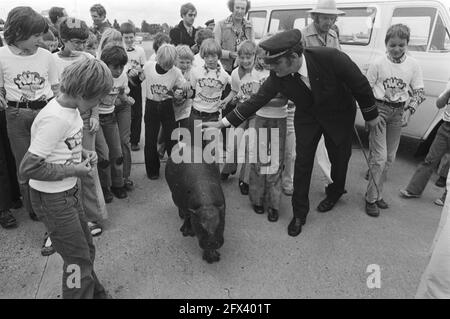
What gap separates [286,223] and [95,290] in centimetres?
206

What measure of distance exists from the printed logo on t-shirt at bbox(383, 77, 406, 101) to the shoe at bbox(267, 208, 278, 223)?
1.75 m

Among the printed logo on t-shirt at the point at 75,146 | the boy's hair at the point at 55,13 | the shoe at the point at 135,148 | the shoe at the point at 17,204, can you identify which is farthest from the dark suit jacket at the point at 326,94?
the boy's hair at the point at 55,13

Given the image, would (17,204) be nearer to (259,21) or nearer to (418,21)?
(259,21)

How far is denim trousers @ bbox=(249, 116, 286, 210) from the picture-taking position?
3703 millimetres

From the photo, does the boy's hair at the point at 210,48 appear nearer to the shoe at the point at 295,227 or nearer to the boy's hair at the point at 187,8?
the shoe at the point at 295,227

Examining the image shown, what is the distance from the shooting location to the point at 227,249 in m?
3.33

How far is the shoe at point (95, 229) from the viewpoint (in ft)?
11.3

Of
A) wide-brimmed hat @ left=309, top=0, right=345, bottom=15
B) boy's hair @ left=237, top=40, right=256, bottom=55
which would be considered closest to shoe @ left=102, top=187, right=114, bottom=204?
boy's hair @ left=237, top=40, right=256, bottom=55

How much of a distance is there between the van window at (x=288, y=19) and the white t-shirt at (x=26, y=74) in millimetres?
4498

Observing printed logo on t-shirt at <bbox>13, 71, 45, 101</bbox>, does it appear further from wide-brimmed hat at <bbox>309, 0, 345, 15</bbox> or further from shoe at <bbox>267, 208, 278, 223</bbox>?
wide-brimmed hat at <bbox>309, 0, 345, 15</bbox>

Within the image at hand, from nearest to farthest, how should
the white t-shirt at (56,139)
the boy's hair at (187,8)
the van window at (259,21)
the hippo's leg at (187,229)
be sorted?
the white t-shirt at (56,139) → the hippo's leg at (187,229) → the boy's hair at (187,8) → the van window at (259,21)

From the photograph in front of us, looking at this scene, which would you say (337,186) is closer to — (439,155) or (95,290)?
(439,155)

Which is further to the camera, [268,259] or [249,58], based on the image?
[249,58]
